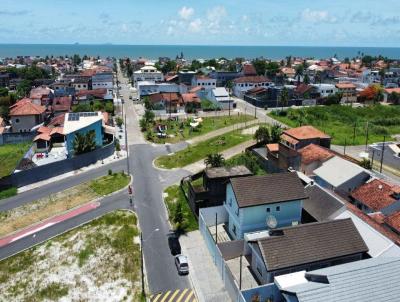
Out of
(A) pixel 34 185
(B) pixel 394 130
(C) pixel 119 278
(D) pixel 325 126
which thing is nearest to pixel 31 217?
(A) pixel 34 185

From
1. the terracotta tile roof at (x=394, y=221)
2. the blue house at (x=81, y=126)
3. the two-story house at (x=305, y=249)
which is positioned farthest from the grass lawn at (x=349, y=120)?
the blue house at (x=81, y=126)

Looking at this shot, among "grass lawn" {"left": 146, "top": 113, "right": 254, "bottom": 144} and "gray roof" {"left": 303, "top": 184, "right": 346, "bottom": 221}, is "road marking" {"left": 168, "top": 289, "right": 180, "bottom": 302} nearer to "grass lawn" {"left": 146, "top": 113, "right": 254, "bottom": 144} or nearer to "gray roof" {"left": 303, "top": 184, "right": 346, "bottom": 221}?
"gray roof" {"left": 303, "top": 184, "right": 346, "bottom": 221}

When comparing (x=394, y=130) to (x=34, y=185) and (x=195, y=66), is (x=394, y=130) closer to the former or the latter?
(x=34, y=185)

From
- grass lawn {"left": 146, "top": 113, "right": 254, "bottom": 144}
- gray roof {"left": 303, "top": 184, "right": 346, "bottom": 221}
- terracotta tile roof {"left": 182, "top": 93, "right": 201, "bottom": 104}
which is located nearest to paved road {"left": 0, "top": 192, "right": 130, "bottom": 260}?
gray roof {"left": 303, "top": 184, "right": 346, "bottom": 221}

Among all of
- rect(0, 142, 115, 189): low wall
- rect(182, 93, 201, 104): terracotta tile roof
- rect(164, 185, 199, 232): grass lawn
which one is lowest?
rect(164, 185, 199, 232): grass lawn

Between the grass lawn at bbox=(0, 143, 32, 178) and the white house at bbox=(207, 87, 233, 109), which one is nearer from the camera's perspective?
the grass lawn at bbox=(0, 143, 32, 178)

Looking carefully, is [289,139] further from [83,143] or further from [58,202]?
[58,202]
